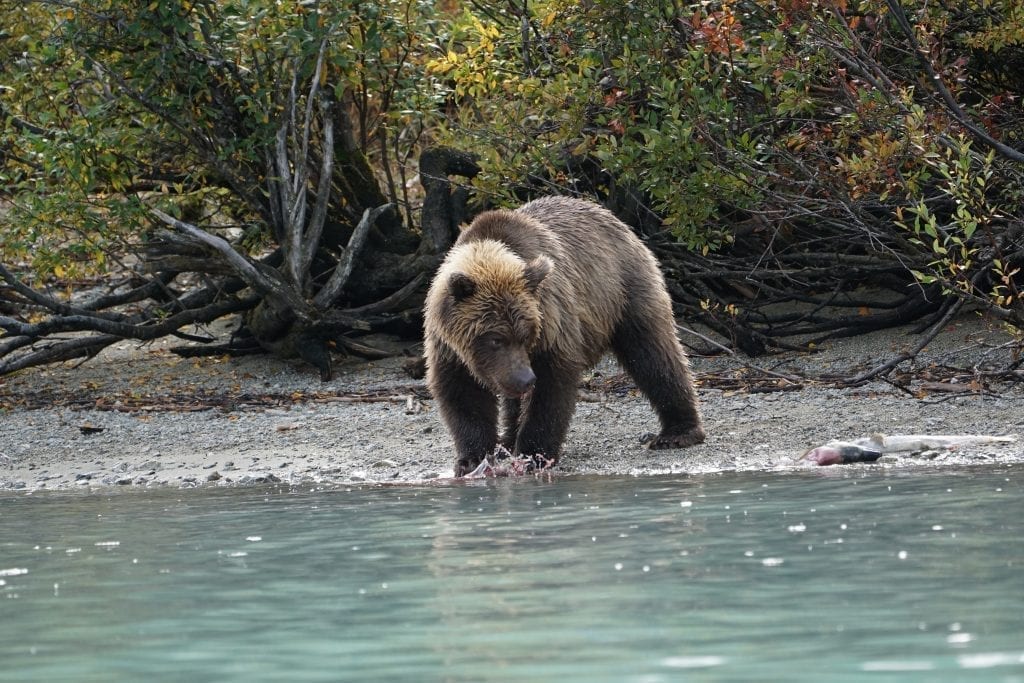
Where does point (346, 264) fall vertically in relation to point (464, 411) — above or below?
above

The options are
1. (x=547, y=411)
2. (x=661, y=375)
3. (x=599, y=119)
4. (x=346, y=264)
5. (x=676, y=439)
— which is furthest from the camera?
(x=346, y=264)

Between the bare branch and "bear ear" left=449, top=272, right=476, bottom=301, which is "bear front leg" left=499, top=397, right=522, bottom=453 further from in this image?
the bare branch

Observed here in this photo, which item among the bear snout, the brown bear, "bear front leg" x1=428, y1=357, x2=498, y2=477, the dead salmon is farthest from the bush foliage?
"bear front leg" x1=428, y1=357, x2=498, y2=477

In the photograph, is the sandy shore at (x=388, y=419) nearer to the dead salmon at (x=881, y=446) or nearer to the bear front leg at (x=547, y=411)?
the dead salmon at (x=881, y=446)

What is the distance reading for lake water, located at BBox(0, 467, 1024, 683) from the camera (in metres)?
3.39

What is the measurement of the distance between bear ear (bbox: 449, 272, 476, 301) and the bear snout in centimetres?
52

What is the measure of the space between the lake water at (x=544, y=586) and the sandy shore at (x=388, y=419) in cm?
157

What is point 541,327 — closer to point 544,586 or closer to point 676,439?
point 676,439

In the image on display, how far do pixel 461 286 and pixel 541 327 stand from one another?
0.56 m

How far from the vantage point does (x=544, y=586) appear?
171 inches

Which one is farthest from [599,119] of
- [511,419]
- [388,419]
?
[388,419]

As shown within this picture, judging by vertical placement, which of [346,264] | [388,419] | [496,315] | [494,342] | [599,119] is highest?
[599,119]

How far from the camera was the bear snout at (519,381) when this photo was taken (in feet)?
24.7

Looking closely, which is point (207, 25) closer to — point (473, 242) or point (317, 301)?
point (317, 301)
